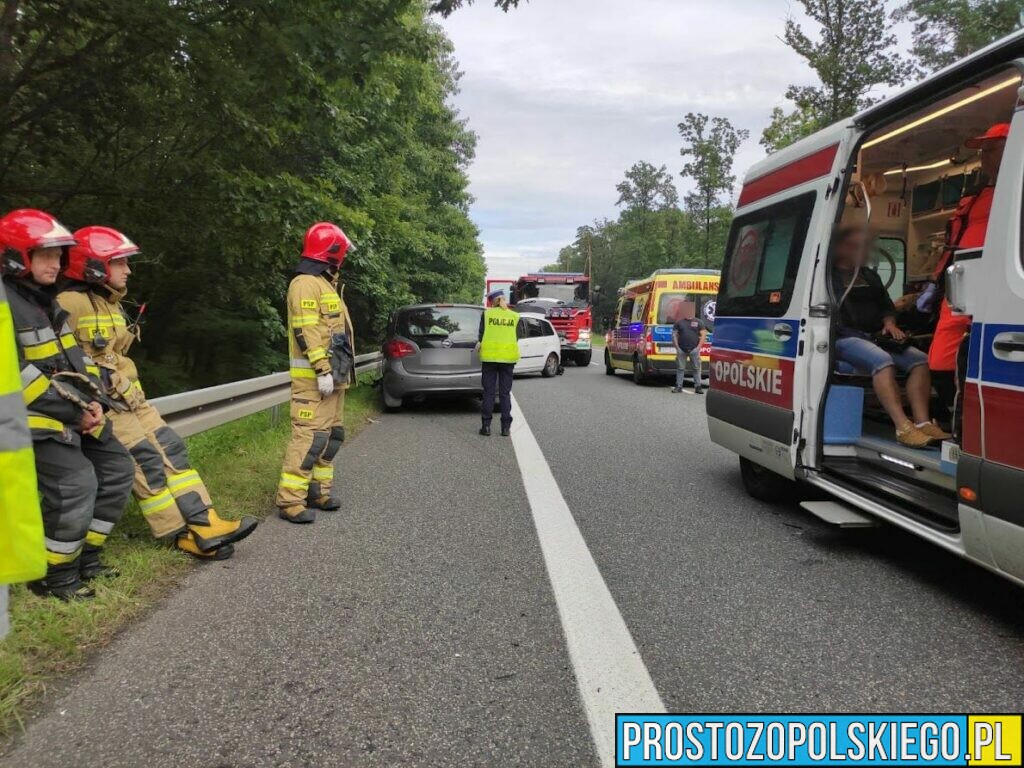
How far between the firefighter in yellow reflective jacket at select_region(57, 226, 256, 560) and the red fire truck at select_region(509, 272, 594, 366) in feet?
57.8

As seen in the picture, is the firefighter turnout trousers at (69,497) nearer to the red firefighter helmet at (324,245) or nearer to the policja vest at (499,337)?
the red firefighter helmet at (324,245)

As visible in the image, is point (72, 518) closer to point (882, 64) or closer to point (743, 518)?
point (743, 518)

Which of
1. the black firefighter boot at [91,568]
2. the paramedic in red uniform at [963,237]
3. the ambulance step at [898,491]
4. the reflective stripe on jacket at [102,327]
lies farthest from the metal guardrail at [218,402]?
the paramedic in red uniform at [963,237]

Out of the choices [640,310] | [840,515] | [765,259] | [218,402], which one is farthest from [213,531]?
[640,310]

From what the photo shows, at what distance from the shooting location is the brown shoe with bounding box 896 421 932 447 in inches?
165

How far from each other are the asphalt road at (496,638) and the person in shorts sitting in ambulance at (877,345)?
2.47 feet

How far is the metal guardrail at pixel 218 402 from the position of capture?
4867 millimetres

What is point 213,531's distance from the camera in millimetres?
3916

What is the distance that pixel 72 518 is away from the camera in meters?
3.17

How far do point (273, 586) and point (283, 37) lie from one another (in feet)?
13.8

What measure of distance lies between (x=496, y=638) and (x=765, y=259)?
344 cm

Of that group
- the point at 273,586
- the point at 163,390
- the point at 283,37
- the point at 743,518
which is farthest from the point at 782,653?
the point at 163,390

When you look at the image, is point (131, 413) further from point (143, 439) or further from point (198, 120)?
point (198, 120)

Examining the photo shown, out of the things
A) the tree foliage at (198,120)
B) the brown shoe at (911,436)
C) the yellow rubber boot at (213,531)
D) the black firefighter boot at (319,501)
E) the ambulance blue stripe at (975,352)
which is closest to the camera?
the ambulance blue stripe at (975,352)
